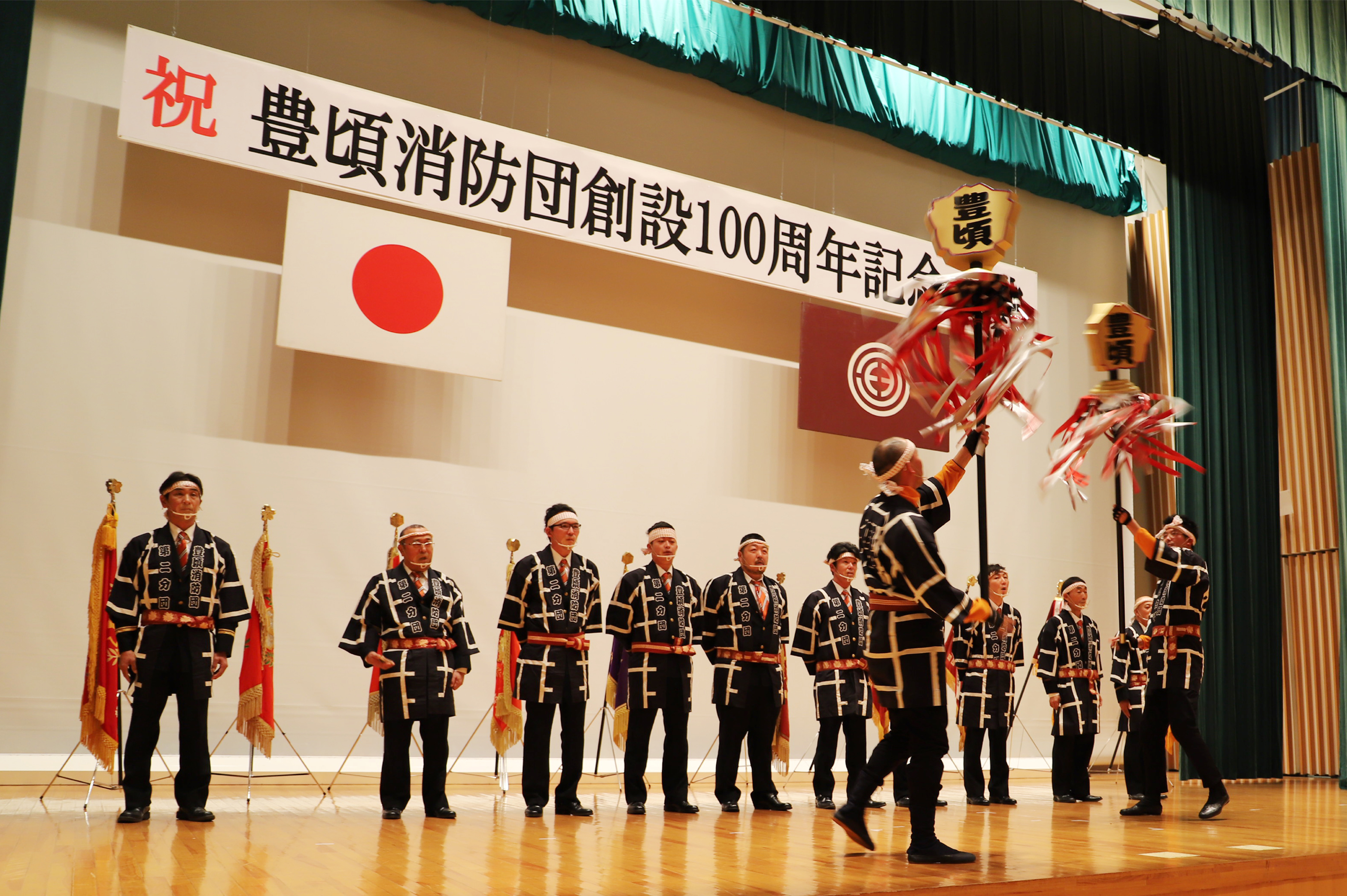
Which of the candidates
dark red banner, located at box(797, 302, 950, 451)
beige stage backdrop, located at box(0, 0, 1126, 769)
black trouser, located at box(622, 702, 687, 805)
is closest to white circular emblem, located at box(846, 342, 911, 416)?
dark red banner, located at box(797, 302, 950, 451)

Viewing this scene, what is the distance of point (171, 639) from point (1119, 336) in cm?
416

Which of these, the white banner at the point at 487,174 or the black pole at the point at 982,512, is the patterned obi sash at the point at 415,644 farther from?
→ the white banner at the point at 487,174

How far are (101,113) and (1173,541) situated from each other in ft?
21.4

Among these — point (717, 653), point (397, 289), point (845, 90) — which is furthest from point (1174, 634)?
point (845, 90)

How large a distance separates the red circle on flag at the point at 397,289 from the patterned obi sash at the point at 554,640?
2.57m

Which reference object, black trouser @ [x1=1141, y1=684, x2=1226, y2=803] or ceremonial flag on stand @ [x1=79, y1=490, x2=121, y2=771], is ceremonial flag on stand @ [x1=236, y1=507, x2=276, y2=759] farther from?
black trouser @ [x1=1141, y1=684, x2=1226, y2=803]

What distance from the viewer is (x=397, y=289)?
6.73 metres

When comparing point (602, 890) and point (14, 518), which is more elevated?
point (14, 518)

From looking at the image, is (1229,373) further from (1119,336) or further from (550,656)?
(550,656)

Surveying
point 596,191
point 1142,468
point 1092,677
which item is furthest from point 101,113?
point 1142,468

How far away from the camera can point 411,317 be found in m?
6.73

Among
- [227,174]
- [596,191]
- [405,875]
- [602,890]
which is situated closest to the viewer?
[602,890]

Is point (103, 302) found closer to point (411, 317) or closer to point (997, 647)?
point (411, 317)

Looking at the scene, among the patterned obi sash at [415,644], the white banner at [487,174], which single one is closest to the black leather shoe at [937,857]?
the patterned obi sash at [415,644]
